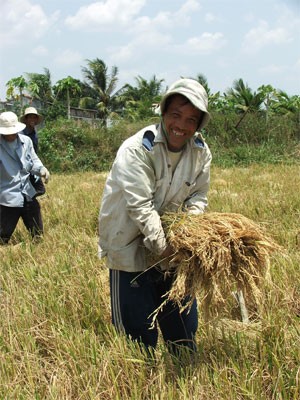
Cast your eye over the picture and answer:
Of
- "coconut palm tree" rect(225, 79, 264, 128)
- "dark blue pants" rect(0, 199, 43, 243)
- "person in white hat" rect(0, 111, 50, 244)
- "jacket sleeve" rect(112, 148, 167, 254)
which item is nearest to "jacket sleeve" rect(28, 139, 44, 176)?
"person in white hat" rect(0, 111, 50, 244)

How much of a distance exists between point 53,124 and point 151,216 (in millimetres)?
14685

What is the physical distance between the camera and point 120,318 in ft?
6.55

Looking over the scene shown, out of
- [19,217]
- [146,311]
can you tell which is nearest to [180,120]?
[146,311]

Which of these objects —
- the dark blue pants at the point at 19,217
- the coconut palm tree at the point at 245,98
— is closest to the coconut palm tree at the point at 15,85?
the coconut palm tree at the point at 245,98

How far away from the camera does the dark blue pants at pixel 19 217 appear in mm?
4125

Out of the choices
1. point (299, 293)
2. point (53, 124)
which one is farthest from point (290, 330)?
point (53, 124)

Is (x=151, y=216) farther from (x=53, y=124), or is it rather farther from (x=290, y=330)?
(x=53, y=124)

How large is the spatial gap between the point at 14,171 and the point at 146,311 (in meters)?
2.63

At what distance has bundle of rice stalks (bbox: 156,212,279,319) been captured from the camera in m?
1.77

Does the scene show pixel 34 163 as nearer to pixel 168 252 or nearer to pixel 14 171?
pixel 14 171

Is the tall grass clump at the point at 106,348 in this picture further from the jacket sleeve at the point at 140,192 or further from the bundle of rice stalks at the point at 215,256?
the jacket sleeve at the point at 140,192

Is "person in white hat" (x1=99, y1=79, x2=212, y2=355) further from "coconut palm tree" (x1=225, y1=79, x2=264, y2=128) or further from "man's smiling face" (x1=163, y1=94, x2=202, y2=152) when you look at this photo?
"coconut palm tree" (x1=225, y1=79, x2=264, y2=128)

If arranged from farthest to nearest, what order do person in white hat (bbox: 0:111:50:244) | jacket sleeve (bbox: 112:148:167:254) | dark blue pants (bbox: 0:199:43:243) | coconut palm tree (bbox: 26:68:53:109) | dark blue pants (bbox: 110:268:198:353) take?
coconut palm tree (bbox: 26:68:53:109)
dark blue pants (bbox: 0:199:43:243)
person in white hat (bbox: 0:111:50:244)
dark blue pants (bbox: 110:268:198:353)
jacket sleeve (bbox: 112:148:167:254)

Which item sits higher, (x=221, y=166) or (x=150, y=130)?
(x=150, y=130)
